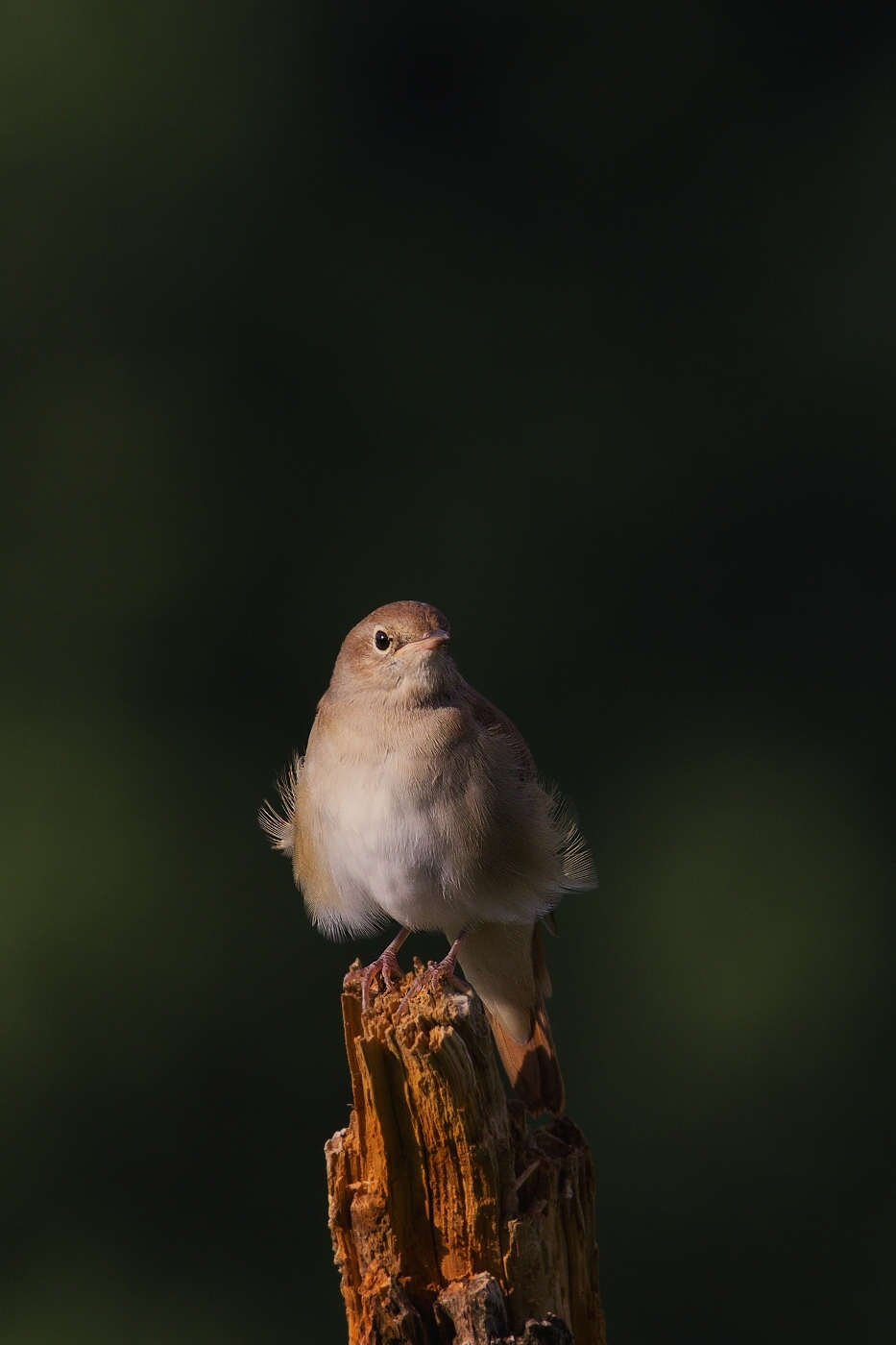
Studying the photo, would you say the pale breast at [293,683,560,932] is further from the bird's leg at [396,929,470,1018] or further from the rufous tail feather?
the rufous tail feather

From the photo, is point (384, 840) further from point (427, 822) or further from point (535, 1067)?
point (535, 1067)

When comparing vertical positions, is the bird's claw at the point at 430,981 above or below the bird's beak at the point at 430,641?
below

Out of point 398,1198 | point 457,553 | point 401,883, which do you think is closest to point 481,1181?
point 398,1198

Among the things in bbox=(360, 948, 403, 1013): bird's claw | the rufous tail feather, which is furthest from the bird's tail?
bbox=(360, 948, 403, 1013): bird's claw

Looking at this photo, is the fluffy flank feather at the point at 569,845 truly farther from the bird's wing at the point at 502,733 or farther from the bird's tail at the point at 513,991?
the bird's tail at the point at 513,991

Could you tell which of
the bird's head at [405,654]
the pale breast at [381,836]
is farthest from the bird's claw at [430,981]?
the bird's head at [405,654]

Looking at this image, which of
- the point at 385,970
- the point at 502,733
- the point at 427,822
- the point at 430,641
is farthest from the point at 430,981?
the point at 502,733
